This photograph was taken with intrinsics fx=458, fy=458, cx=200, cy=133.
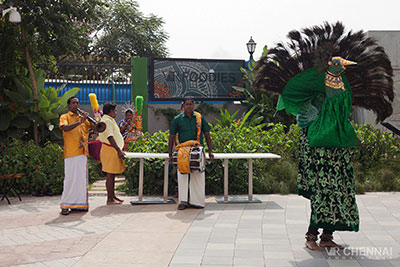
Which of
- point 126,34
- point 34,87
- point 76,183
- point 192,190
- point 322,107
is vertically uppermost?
point 126,34

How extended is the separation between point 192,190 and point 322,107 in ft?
10.4

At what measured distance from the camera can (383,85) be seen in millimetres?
5410

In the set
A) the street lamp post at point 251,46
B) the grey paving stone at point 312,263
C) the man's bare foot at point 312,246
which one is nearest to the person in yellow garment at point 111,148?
the man's bare foot at point 312,246

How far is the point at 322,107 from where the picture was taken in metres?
4.95

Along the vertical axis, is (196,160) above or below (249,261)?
above

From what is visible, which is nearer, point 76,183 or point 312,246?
point 312,246

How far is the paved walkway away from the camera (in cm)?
472

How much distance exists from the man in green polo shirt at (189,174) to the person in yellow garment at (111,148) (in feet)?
3.09

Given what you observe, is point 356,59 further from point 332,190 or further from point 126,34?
point 126,34

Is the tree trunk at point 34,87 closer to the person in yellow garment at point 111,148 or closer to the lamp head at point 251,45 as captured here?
the person in yellow garment at point 111,148

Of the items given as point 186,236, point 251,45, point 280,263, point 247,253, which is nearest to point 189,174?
point 186,236

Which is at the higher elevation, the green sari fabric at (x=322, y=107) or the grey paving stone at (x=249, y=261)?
the green sari fabric at (x=322, y=107)

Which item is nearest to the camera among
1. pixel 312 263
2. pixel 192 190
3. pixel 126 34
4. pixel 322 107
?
pixel 312 263

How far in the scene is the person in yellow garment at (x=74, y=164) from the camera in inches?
282
